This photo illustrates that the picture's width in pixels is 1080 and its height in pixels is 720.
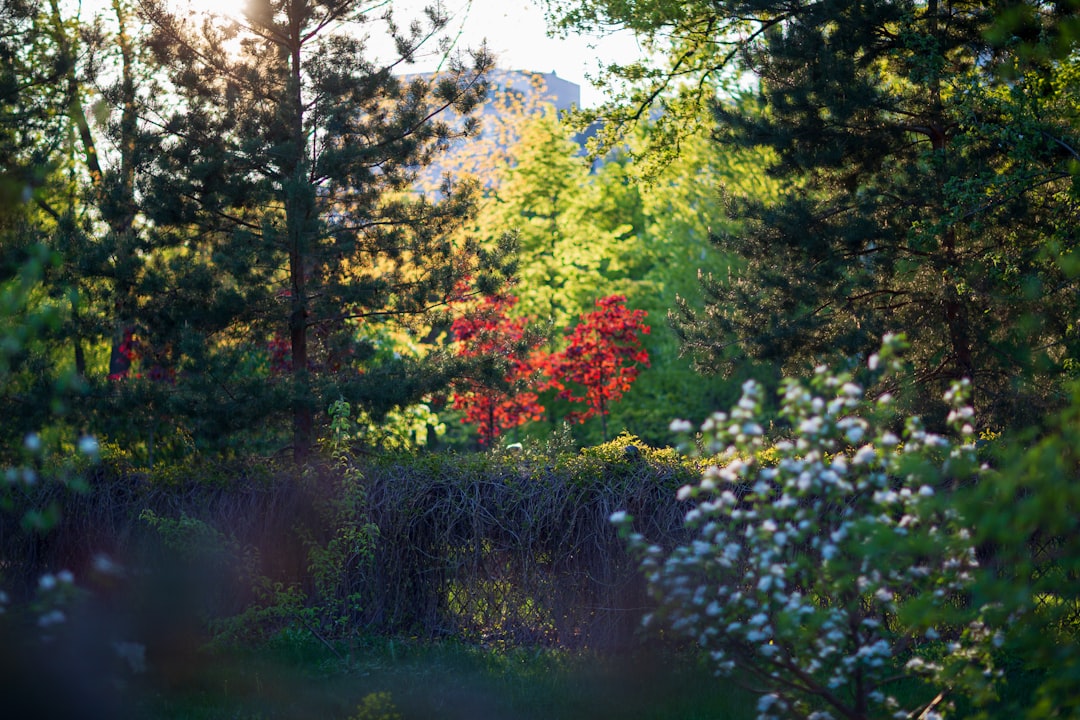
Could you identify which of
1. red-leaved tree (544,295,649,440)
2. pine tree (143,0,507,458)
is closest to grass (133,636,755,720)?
pine tree (143,0,507,458)

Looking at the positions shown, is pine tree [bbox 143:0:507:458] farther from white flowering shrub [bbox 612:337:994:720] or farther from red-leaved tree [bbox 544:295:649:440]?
red-leaved tree [bbox 544:295:649:440]

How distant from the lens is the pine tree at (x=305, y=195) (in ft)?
29.7

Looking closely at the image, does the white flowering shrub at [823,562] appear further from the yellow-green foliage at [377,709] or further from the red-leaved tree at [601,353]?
the red-leaved tree at [601,353]

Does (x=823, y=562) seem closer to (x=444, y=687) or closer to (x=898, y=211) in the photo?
(x=444, y=687)

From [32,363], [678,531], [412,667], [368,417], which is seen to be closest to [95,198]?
[32,363]

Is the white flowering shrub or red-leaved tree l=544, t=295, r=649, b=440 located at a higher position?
red-leaved tree l=544, t=295, r=649, b=440

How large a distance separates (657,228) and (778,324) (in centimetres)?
1382

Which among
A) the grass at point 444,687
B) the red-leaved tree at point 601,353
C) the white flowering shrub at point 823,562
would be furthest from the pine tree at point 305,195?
the red-leaved tree at point 601,353

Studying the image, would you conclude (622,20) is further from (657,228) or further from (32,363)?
(657,228)

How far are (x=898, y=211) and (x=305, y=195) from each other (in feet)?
17.3

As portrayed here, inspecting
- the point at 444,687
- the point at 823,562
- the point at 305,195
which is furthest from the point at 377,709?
the point at 305,195

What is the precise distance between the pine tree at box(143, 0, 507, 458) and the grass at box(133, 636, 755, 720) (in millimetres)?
2617

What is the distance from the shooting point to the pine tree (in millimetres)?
9039

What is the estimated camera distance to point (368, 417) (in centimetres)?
931
